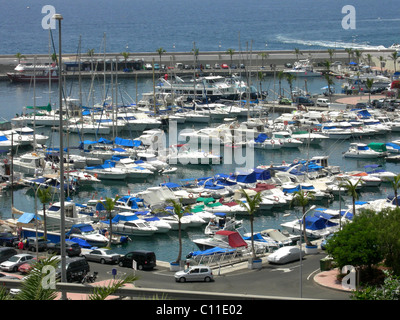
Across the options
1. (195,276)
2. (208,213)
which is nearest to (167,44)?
(208,213)

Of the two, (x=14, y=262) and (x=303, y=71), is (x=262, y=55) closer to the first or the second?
(x=303, y=71)

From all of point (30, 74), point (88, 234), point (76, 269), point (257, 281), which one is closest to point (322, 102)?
point (30, 74)

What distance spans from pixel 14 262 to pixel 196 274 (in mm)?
8656

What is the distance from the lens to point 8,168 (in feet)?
198

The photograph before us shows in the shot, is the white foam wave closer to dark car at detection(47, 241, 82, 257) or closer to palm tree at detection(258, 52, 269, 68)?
palm tree at detection(258, 52, 269, 68)

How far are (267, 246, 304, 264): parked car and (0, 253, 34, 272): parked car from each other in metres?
11.9

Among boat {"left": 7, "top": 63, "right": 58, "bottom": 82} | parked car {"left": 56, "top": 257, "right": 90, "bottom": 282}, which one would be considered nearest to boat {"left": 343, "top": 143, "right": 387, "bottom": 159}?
parked car {"left": 56, "top": 257, "right": 90, "bottom": 282}

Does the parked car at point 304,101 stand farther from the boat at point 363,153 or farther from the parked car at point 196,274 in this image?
the parked car at point 196,274

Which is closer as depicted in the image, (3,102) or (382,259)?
(382,259)

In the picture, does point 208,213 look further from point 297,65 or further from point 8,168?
point 297,65

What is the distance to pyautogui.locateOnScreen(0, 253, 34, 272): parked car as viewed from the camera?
3544 centimetres

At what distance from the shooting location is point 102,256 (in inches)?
1502

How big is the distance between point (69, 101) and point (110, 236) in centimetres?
4521

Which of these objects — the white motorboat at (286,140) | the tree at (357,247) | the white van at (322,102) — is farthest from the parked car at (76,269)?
the white van at (322,102)
